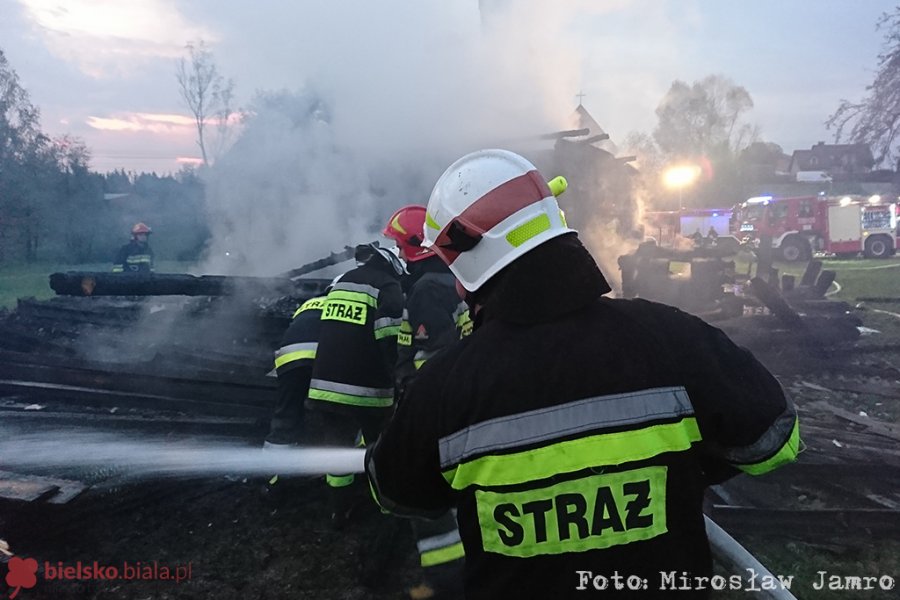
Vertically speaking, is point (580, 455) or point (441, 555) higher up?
point (580, 455)

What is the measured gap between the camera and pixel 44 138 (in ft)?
61.5

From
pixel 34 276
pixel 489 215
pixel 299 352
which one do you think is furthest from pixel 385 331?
pixel 34 276

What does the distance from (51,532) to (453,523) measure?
2.86m

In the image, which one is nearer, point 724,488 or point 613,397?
point 613,397

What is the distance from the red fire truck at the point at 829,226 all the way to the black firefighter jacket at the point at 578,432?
73.8 ft

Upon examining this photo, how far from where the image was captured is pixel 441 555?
286 centimetres

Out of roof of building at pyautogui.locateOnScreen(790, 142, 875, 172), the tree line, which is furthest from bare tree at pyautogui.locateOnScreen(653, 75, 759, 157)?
the tree line

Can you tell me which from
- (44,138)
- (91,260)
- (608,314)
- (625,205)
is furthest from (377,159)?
(44,138)

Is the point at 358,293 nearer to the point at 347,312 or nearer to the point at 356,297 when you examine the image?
the point at 356,297

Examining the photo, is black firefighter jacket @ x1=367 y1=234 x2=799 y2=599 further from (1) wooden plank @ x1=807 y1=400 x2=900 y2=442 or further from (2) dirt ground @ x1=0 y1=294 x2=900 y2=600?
(1) wooden plank @ x1=807 y1=400 x2=900 y2=442

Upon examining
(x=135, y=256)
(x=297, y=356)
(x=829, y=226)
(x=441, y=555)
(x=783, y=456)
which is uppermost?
(x=135, y=256)

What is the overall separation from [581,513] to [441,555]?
1870mm

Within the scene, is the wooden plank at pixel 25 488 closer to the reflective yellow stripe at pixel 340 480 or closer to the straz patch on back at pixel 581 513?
the reflective yellow stripe at pixel 340 480

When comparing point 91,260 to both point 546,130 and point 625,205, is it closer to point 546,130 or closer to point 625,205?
point 546,130
